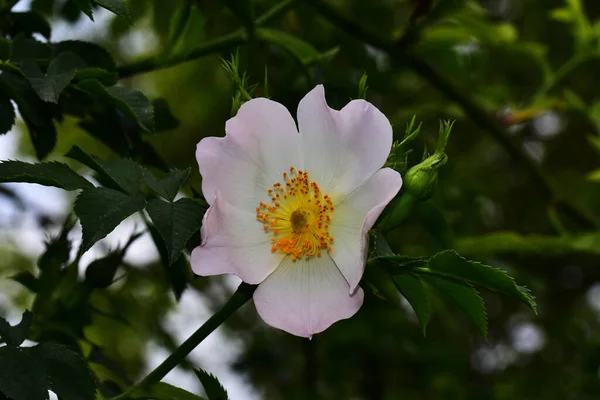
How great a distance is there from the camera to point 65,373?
74 centimetres

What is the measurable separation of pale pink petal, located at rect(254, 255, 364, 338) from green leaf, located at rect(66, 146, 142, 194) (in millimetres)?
152

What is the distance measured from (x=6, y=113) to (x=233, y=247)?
31cm

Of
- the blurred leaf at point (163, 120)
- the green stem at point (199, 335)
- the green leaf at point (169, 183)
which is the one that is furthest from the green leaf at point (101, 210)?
the blurred leaf at point (163, 120)

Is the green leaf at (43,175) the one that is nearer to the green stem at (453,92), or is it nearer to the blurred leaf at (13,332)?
the blurred leaf at (13,332)

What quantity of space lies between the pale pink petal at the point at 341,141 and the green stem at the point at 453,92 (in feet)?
1.43

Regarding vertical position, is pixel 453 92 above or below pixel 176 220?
below

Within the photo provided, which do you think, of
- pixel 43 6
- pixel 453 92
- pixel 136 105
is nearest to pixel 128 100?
pixel 136 105

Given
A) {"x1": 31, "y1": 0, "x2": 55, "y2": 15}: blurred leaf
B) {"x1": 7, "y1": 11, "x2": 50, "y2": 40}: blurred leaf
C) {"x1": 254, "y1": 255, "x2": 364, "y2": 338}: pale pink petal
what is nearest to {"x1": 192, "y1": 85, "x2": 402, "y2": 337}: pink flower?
{"x1": 254, "y1": 255, "x2": 364, "y2": 338}: pale pink petal

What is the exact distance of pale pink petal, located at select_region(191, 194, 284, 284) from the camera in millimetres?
740

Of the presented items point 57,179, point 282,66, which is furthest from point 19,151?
point 57,179

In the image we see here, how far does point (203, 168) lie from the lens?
0.77 meters

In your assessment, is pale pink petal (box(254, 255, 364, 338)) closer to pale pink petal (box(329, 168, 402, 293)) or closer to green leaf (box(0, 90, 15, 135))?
pale pink petal (box(329, 168, 402, 293))

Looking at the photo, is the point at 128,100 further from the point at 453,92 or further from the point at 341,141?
the point at 453,92

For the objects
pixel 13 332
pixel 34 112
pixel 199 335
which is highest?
pixel 34 112
